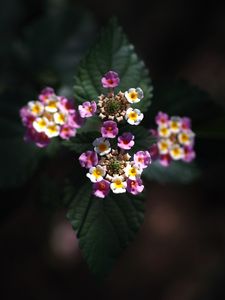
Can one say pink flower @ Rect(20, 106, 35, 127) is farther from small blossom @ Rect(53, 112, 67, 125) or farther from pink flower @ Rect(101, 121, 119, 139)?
pink flower @ Rect(101, 121, 119, 139)

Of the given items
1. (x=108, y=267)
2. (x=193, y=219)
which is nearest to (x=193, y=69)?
(x=193, y=219)

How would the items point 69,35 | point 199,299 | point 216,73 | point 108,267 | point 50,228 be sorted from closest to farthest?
point 108,267, point 69,35, point 199,299, point 50,228, point 216,73

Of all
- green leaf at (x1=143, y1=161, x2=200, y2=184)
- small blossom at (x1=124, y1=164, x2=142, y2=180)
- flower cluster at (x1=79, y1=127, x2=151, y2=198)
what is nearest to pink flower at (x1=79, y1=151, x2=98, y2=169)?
flower cluster at (x1=79, y1=127, x2=151, y2=198)

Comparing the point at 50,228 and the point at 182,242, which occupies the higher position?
the point at 182,242

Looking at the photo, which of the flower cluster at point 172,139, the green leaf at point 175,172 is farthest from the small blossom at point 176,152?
the green leaf at point 175,172

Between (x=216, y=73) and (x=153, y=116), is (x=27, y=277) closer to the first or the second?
(x=153, y=116)

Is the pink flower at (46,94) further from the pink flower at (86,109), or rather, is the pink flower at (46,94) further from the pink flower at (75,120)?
the pink flower at (86,109)
